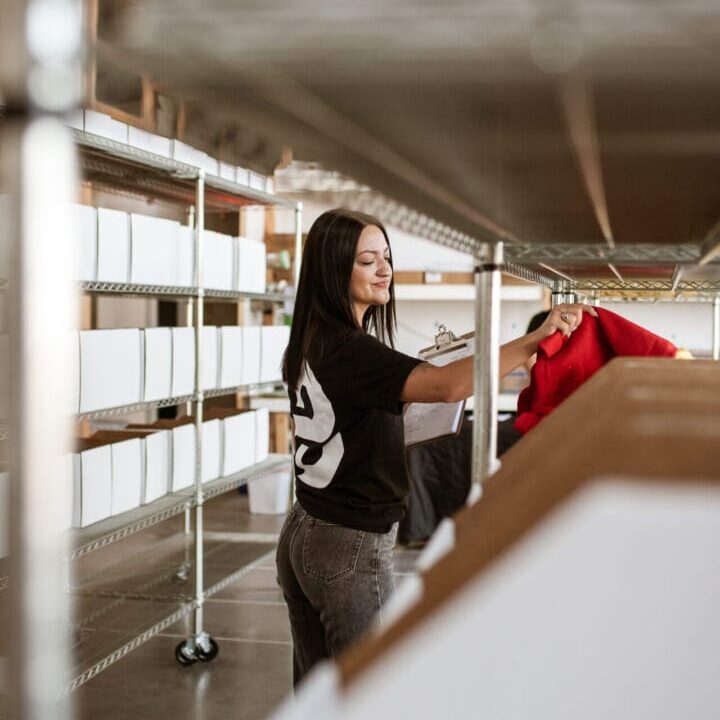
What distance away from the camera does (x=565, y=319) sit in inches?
51.9

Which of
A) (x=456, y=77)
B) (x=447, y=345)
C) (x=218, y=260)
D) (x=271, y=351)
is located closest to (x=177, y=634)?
(x=271, y=351)

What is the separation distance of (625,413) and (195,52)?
33cm

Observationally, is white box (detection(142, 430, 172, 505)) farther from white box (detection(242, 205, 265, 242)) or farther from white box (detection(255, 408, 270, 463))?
white box (detection(242, 205, 265, 242))

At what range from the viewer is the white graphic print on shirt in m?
1.97

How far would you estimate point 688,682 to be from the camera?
1.72 feet

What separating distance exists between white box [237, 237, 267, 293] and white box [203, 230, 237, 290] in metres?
0.04

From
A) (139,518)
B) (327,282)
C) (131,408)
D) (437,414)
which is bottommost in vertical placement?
(139,518)

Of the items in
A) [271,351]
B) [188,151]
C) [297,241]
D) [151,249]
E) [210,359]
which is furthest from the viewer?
[297,241]

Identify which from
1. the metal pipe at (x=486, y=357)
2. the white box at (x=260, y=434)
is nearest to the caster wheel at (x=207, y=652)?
the white box at (x=260, y=434)

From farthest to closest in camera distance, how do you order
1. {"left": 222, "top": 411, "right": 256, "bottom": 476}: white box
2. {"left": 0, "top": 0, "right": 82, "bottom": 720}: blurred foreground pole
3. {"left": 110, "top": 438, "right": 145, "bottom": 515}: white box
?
{"left": 222, "top": 411, "right": 256, "bottom": 476}: white box
{"left": 110, "top": 438, "right": 145, "bottom": 515}: white box
{"left": 0, "top": 0, "right": 82, "bottom": 720}: blurred foreground pole

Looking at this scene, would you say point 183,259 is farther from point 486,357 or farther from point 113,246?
point 486,357

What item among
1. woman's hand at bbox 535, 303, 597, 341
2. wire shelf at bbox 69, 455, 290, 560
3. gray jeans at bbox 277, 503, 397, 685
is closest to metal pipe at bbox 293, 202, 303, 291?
wire shelf at bbox 69, 455, 290, 560

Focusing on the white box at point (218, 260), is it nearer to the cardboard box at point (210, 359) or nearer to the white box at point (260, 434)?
the cardboard box at point (210, 359)

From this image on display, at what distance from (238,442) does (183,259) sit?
895 mm
